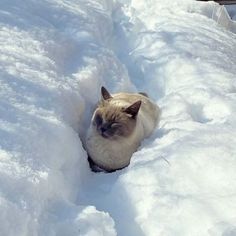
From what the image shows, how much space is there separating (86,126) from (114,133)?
249 mm

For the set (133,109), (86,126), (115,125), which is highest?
(133,109)

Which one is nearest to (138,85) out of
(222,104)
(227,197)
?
(222,104)

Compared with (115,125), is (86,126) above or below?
below

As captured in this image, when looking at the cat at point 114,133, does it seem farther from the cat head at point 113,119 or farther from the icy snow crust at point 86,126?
the icy snow crust at point 86,126

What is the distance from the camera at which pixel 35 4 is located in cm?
491

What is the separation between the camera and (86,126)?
4012 millimetres

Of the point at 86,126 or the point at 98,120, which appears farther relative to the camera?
the point at 86,126

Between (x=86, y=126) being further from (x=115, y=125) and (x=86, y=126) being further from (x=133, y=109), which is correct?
(x=133, y=109)

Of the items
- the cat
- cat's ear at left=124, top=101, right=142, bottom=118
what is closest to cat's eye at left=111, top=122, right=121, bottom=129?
the cat

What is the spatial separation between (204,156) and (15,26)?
1.95 metres

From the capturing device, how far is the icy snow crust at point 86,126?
2.65 meters

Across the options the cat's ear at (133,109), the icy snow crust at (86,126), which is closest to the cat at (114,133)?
the cat's ear at (133,109)

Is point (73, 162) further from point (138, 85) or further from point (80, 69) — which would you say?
point (138, 85)

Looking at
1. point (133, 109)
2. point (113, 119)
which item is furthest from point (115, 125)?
point (133, 109)
